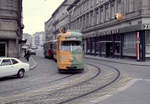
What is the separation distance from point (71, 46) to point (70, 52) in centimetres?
61

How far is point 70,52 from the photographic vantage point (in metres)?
16.8

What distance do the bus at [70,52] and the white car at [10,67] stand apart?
298 centimetres

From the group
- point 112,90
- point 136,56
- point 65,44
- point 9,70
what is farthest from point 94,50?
point 112,90

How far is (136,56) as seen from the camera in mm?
29203

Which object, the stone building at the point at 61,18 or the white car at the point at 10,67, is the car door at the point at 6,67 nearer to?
the white car at the point at 10,67

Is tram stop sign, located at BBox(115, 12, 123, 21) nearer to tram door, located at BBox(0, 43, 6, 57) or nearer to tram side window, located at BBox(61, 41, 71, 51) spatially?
tram door, located at BBox(0, 43, 6, 57)

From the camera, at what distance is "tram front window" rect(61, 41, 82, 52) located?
667 inches

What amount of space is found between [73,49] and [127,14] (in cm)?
1804

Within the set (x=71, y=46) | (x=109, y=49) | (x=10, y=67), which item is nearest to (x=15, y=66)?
(x=10, y=67)

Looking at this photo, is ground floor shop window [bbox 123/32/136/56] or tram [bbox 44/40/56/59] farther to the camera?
ground floor shop window [bbox 123/32/136/56]

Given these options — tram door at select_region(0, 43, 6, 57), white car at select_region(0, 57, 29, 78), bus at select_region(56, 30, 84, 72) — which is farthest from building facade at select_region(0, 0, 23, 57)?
white car at select_region(0, 57, 29, 78)

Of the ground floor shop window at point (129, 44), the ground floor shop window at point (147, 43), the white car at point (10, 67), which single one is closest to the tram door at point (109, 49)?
the ground floor shop window at point (129, 44)

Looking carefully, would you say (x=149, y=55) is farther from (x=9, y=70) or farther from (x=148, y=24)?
(x=9, y=70)

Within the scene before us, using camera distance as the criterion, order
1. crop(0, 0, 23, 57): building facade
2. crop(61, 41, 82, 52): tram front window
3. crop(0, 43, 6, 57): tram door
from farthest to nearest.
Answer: crop(0, 43, 6, 57): tram door, crop(0, 0, 23, 57): building facade, crop(61, 41, 82, 52): tram front window
